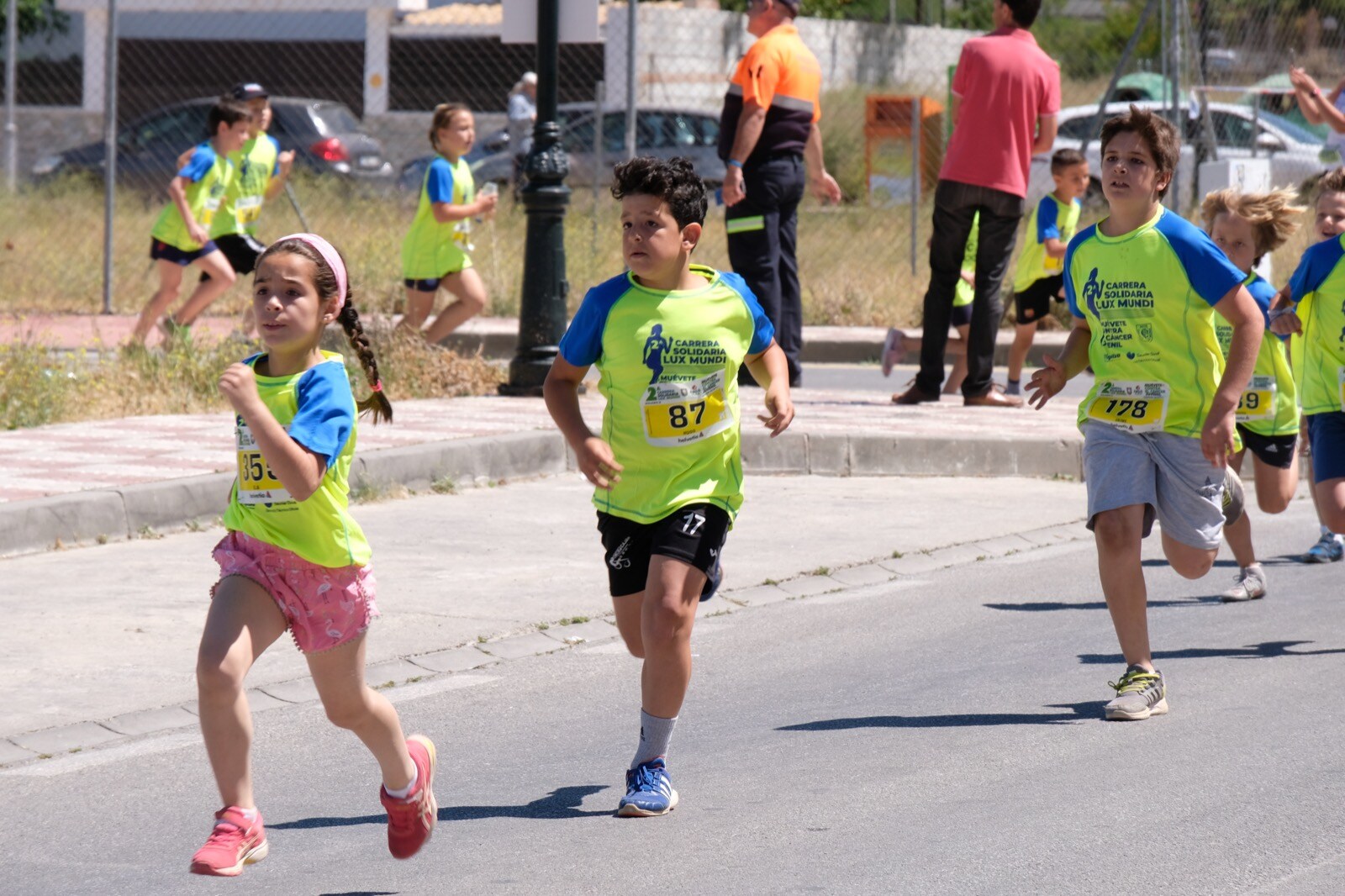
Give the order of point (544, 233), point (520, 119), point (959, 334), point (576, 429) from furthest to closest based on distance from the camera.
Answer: point (520, 119) < point (959, 334) < point (544, 233) < point (576, 429)

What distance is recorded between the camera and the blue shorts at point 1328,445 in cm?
692

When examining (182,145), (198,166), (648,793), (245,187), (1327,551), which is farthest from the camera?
(182,145)

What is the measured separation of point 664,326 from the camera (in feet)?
16.6

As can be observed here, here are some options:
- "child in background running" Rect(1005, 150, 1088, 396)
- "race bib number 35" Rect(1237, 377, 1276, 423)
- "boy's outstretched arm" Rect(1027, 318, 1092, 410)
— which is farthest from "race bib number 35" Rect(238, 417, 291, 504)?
"child in background running" Rect(1005, 150, 1088, 396)

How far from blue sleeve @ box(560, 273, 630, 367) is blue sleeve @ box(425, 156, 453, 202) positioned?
763 cm

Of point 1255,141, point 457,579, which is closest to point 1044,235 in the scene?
point 457,579

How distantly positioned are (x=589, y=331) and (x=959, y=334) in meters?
7.39

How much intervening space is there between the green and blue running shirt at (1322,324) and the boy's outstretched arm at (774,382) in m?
2.49

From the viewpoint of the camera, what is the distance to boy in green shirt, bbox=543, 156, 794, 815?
4.90 m

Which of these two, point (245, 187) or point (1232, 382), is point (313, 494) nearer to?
point (1232, 382)

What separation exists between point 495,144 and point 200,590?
63.7 ft

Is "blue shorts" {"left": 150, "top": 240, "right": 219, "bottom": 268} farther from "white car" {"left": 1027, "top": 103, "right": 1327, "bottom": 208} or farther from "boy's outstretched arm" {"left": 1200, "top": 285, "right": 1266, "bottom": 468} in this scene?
"boy's outstretched arm" {"left": 1200, "top": 285, "right": 1266, "bottom": 468}

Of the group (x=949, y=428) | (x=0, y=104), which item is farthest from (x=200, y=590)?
(x=0, y=104)

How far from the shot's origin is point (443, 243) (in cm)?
1270
